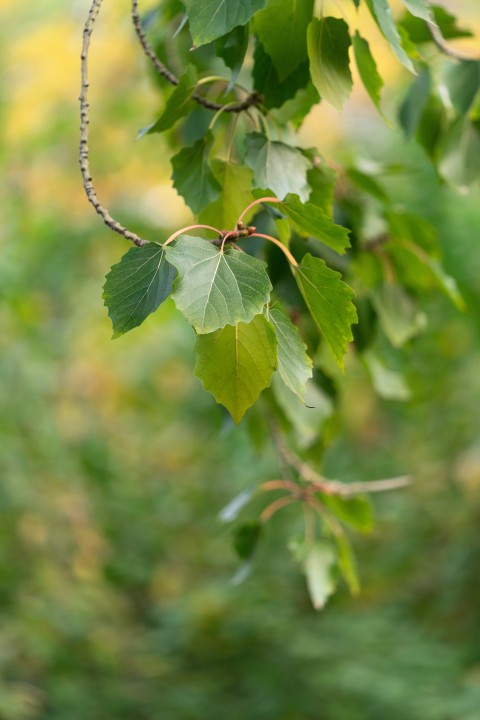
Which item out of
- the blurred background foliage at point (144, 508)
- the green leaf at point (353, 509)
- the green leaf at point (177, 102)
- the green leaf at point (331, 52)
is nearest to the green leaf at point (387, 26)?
the green leaf at point (331, 52)

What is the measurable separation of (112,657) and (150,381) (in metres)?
1.60

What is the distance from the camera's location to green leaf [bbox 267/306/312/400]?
0.48 m

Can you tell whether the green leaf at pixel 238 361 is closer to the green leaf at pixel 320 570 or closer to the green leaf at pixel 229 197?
the green leaf at pixel 229 197

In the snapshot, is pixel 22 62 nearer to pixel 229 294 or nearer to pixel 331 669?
pixel 331 669

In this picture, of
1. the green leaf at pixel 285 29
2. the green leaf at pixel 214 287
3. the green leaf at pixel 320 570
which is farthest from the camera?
the green leaf at pixel 320 570

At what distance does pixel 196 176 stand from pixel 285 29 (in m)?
0.12

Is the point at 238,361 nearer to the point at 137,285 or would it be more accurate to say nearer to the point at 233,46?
the point at 137,285

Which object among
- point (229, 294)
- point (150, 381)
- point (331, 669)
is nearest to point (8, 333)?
point (331, 669)

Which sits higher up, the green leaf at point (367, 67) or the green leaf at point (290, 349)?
the green leaf at point (367, 67)

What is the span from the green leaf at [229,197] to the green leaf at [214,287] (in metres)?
0.17

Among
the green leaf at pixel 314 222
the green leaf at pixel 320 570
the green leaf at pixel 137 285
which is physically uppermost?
the green leaf at pixel 314 222

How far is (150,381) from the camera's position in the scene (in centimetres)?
424

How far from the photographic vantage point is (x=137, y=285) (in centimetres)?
→ 48

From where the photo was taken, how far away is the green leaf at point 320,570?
0.84 meters
